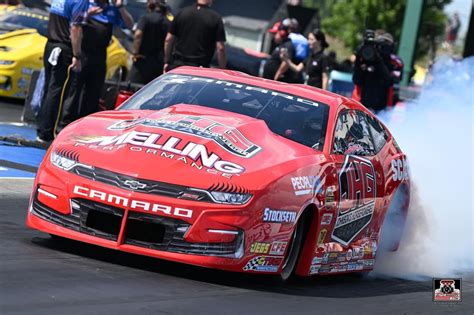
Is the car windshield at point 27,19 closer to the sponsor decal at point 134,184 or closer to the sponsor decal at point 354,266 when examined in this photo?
the sponsor decal at point 354,266

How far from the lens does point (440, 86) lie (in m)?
14.1

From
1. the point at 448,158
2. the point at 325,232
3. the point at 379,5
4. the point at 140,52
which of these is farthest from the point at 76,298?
the point at 379,5

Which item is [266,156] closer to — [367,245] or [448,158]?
[367,245]

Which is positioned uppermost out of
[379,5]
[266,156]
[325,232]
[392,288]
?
[266,156]

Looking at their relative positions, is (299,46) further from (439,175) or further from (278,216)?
(278,216)

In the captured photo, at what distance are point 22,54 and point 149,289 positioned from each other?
36.1 ft

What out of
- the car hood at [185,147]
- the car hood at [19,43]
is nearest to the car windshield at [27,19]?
the car hood at [19,43]

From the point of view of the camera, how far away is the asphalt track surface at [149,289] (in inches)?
231

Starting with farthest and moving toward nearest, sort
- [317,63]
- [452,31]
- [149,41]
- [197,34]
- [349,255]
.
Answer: [452,31] → [317,63] → [149,41] → [197,34] → [349,255]

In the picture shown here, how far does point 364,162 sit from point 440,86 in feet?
19.7

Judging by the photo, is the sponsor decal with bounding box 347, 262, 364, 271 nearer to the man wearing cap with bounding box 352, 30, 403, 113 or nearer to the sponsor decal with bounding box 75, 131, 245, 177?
the sponsor decal with bounding box 75, 131, 245, 177

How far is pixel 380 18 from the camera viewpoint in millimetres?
47625

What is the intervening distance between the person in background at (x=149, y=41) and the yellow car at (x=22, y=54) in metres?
0.28

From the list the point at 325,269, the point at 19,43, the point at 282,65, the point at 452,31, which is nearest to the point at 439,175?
the point at 325,269
